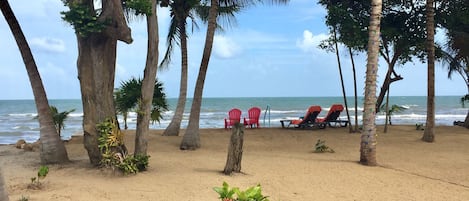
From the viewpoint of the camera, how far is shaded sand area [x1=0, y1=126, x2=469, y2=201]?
6156 millimetres

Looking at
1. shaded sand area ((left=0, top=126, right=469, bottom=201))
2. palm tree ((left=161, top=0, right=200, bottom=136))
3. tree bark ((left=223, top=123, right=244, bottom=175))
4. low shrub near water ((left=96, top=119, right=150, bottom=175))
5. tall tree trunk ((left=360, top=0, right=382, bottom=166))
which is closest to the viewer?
shaded sand area ((left=0, top=126, right=469, bottom=201))

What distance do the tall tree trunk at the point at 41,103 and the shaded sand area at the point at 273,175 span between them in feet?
1.06

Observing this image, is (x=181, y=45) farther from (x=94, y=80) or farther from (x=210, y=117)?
(x=210, y=117)

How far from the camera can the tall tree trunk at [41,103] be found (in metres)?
8.14

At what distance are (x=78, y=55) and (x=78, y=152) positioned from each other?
330cm

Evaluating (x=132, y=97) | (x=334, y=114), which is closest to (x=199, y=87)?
(x=132, y=97)

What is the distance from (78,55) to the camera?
26.5ft

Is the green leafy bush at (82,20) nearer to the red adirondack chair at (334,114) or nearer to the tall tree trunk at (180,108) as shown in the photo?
the tall tree trunk at (180,108)

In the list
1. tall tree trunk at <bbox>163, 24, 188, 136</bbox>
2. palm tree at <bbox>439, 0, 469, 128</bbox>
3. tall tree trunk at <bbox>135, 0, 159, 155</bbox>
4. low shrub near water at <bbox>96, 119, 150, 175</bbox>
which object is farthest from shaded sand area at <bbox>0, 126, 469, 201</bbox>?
palm tree at <bbox>439, 0, 469, 128</bbox>

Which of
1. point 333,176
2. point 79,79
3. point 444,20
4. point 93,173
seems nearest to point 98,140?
point 93,173

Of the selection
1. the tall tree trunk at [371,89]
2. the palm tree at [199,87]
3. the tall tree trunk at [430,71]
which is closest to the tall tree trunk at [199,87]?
the palm tree at [199,87]

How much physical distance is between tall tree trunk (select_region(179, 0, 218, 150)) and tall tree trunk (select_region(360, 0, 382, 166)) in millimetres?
4099

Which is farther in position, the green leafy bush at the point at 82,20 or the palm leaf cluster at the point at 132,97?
the palm leaf cluster at the point at 132,97

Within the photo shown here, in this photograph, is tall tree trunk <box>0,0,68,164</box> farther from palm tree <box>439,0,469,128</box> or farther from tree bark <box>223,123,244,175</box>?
palm tree <box>439,0,469,128</box>
